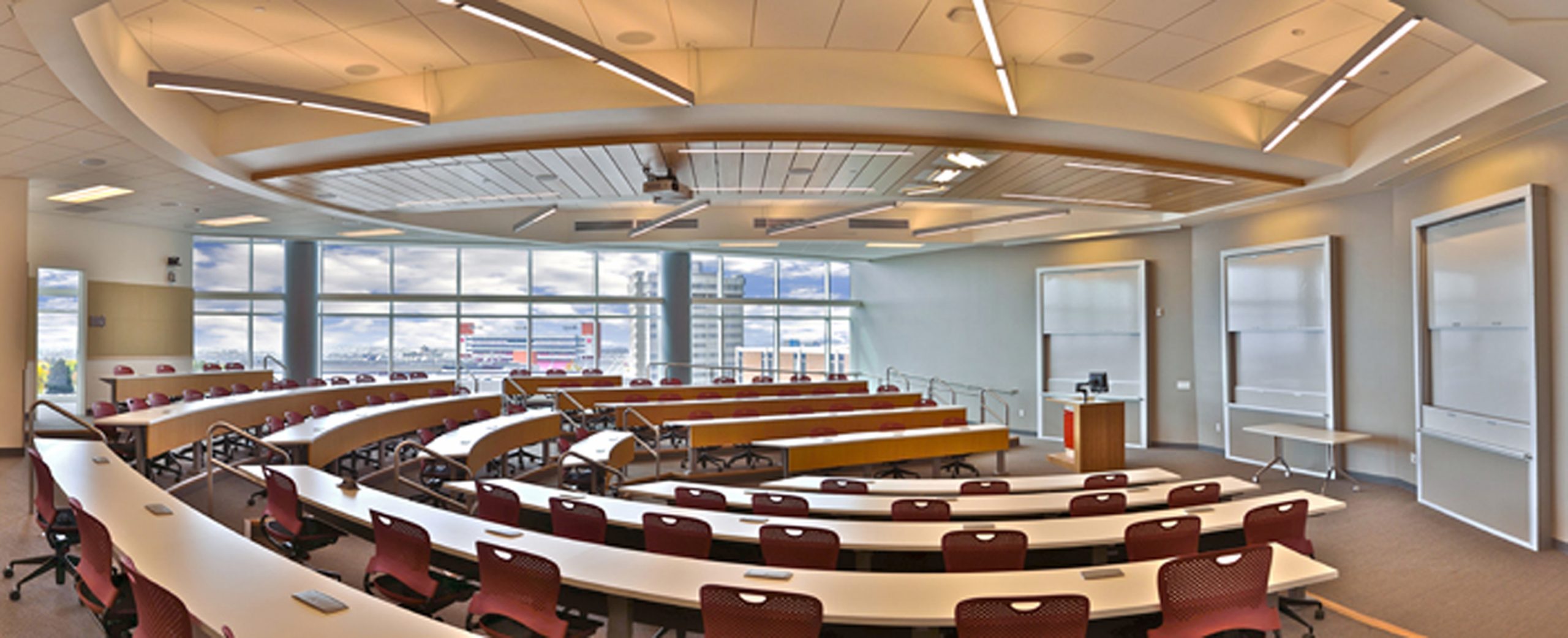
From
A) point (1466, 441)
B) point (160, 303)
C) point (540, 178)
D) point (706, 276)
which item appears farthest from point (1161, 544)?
point (160, 303)

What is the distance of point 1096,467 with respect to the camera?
1037 centimetres

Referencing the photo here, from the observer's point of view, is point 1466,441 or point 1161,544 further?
point 1466,441

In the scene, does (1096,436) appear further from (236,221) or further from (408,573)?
(236,221)

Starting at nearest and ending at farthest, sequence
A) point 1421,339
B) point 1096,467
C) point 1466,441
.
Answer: point 1466,441
point 1421,339
point 1096,467

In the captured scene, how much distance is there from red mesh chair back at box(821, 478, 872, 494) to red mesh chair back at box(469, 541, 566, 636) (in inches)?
124

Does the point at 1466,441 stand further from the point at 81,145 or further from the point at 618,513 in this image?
the point at 81,145

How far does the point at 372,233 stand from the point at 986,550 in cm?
1443

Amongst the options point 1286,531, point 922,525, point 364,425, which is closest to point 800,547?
point 922,525

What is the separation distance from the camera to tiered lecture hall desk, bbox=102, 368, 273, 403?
11.6 metres

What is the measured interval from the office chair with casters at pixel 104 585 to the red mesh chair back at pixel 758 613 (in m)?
2.57

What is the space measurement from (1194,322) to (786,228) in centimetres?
667

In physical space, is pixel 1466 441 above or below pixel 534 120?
below

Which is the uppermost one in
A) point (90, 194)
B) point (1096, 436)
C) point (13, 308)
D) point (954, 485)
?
point (90, 194)

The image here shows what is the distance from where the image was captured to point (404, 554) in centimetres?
383
